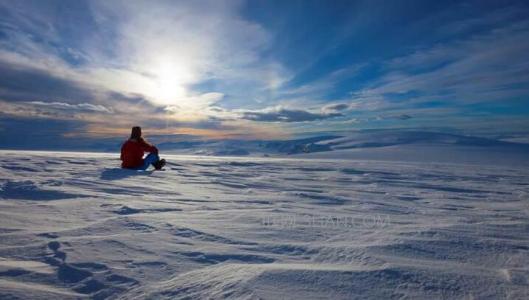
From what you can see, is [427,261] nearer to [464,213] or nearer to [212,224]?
[212,224]

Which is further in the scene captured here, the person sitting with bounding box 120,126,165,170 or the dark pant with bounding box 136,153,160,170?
the dark pant with bounding box 136,153,160,170

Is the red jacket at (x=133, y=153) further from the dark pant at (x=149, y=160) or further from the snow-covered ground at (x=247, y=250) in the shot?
the snow-covered ground at (x=247, y=250)

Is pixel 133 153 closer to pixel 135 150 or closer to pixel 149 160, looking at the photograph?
pixel 135 150

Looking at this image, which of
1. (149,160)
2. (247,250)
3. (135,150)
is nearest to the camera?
(247,250)

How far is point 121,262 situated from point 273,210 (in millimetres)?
1800

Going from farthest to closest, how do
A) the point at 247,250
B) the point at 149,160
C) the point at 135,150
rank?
1. the point at 149,160
2. the point at 135,150
3. the point at 247,250

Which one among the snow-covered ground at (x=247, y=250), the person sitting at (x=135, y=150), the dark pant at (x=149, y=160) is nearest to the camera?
the snow-covered ground at (x=247, y=250)

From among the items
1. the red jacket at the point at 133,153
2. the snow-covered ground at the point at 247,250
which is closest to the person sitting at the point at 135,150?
the red jacket at the point at 133,153

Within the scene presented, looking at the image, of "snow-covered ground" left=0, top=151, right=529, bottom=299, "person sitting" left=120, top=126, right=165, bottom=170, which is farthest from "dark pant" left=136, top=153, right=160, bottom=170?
"snow-covered ground" left=0, top=151, right=529, bottom=299

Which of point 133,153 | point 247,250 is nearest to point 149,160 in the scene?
point 133,153

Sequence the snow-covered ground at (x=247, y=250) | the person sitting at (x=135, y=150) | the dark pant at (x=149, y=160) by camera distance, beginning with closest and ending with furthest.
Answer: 1. the snow-covered ground at (x=247, y=250)
2. the person sitting at (x=135, y=150)
3. the dark pant at (x=149, y=160)

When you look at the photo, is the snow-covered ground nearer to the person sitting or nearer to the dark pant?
the person sitting

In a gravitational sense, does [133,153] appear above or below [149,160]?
above

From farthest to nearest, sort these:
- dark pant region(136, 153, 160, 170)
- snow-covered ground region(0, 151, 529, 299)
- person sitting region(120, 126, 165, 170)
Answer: dark pant region(136, 153, 160, 170) → person sitting region(120, 126, 165, 170) → snow-covered ground region(0, 151, 529, 299)
